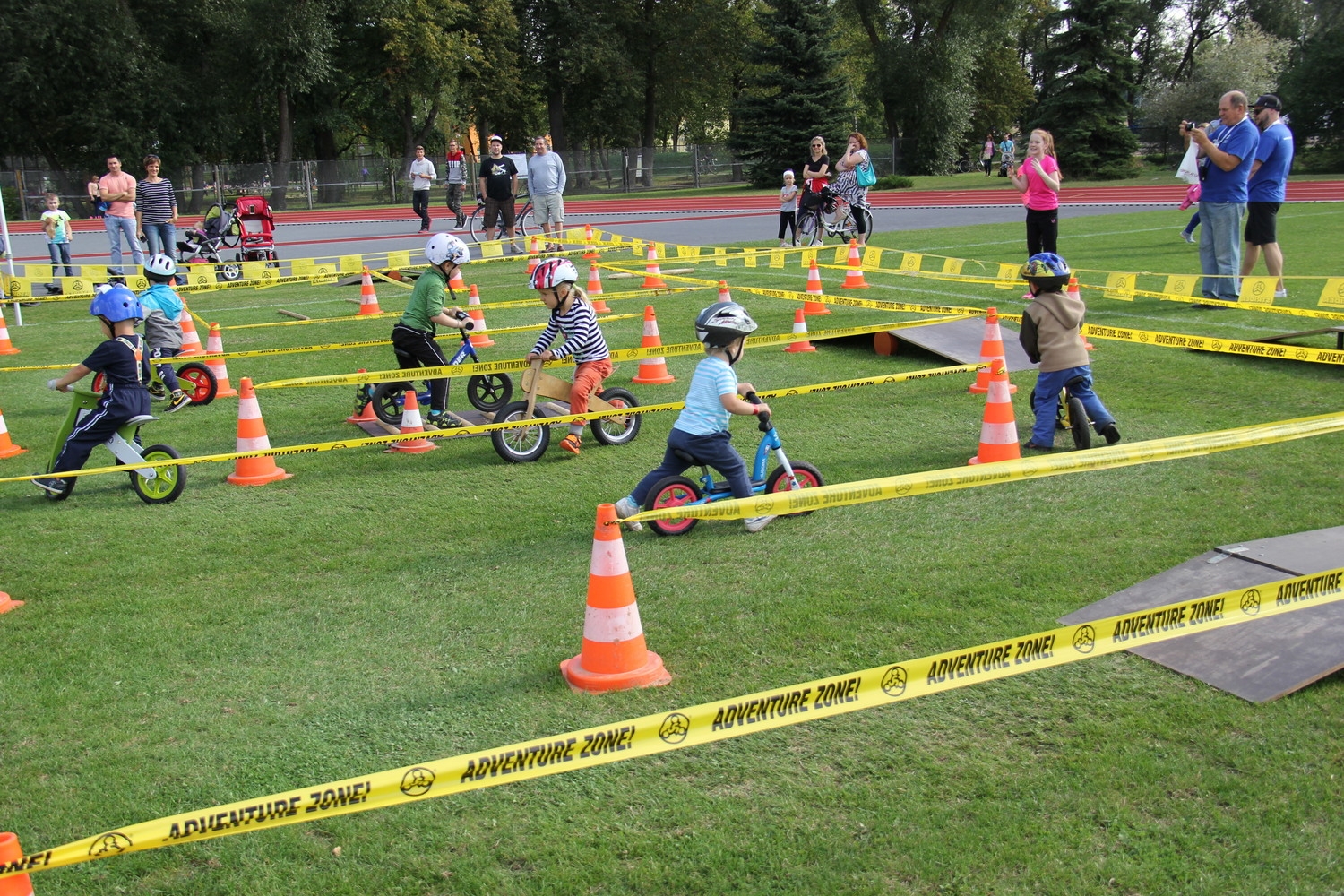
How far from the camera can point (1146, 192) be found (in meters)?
33.4

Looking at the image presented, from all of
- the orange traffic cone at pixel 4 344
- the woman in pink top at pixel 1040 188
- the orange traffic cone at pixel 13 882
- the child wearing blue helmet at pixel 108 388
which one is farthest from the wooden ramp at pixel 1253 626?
the orange traffic cone at pixel 4 344

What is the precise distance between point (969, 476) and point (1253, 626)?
4.63 ft

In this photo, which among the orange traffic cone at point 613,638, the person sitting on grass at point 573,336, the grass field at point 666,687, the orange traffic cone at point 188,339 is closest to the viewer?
the grass field at point 666,687

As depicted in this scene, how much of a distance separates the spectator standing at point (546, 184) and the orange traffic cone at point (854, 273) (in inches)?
276

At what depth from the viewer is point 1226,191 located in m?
11.7

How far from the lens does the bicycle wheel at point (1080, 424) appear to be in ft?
23.5

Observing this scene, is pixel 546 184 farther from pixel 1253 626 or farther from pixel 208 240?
pixel 1253 626

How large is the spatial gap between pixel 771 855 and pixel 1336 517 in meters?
4.22

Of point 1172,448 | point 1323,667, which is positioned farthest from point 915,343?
point 1323,667

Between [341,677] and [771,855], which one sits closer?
[771,855]

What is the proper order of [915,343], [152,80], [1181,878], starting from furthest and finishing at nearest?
[152,80] < [915,343] < [1181,878]

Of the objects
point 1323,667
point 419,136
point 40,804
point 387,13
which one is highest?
point 387,13

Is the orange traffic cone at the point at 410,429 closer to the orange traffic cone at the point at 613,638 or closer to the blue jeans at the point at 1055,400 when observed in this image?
the orange traffic cone at the point at 613,638

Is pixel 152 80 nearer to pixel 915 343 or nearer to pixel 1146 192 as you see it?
pixel 1146 192
